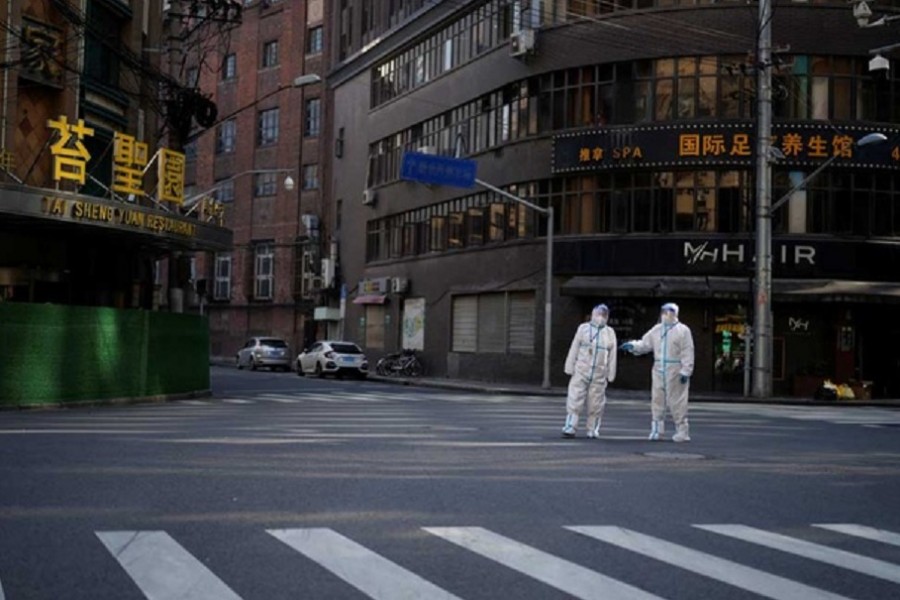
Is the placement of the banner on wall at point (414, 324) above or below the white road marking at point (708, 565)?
above

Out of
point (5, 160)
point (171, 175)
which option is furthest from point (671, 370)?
point (171, 175)

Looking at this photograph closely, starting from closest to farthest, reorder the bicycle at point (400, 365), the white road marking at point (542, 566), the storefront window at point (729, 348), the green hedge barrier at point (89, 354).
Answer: the white road marking at point (542, 566), the green hedge barrier at point (89, 354), the storefront window at point (729, 348), the bicycle at point (400, 365)

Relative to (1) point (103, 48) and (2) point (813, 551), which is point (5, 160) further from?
(2) point (813, 551)

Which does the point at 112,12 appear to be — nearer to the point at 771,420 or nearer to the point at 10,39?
the point at 10,39

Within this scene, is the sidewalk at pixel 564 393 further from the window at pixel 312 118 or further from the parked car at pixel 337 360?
the window at pixel 312 118

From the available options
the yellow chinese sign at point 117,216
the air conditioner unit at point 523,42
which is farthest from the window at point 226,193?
the yellow chinese sign at point 117,216

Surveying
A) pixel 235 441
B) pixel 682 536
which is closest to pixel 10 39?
pixel 235 441

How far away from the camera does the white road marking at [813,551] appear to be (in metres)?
7.17

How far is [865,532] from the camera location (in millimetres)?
8648

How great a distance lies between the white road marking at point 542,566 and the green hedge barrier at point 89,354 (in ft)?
49.0

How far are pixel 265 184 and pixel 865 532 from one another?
56751 millimetres

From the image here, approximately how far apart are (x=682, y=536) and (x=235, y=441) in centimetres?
783

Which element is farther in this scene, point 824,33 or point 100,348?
point 824,33

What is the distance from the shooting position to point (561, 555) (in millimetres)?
7336
